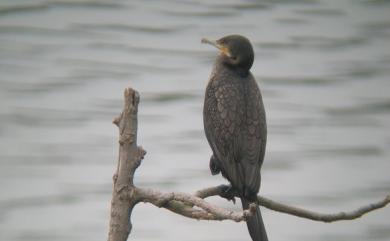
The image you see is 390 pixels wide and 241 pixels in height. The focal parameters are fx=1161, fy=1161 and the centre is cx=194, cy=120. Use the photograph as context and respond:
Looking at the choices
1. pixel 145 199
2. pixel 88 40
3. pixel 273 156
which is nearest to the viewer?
pixel 145 199

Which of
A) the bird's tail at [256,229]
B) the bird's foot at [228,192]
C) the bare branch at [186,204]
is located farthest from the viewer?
the bird's foot at [228,192]

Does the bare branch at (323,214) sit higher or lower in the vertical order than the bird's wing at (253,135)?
lower

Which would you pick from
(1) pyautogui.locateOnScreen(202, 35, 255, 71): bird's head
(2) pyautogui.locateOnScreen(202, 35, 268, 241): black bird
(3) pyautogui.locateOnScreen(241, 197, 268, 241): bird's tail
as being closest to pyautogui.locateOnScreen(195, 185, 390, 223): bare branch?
(3) pyautogui.locateOnScreen(241, 197, 268, 241): bird's tail

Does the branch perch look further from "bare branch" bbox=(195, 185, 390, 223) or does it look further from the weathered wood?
"bare branch" bbox=(195, 185, 390, 223)

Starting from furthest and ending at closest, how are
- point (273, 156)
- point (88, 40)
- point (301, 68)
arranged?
point (88, 40) → point (301, 68) → point (273, 156)

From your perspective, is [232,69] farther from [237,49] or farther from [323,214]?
[323,214]

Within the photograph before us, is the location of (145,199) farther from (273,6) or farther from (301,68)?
(273,6)

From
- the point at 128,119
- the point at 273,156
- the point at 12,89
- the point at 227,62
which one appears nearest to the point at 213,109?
the point at 227,62

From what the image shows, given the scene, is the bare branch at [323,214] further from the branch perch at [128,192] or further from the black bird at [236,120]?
the black bird at [236,120]

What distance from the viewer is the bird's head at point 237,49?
416cm

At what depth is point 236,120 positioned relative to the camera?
13.8ft

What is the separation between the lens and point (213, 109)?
168 inches

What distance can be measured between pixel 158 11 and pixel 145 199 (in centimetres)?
1122

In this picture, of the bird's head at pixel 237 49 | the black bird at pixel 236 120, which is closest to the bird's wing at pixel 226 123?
the black bird at pixel 236 120
